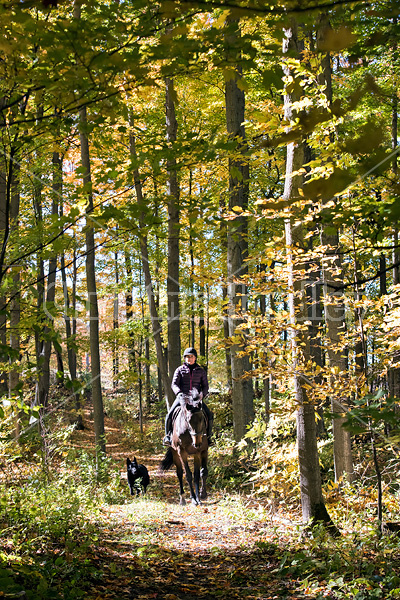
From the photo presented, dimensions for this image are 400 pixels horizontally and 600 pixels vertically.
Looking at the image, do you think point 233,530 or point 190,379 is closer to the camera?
point 233,530

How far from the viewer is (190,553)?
18.2ft

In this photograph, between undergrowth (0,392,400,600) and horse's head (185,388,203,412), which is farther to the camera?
horse's head (185,388,203,412)

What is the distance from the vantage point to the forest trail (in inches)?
168

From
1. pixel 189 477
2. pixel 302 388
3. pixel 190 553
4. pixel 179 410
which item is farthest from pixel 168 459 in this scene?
pixel 302 388

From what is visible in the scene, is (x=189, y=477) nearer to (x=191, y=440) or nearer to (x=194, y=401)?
(x=191, y=440)

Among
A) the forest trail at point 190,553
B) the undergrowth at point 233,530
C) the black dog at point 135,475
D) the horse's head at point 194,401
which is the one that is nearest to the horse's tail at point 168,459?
the black dog at point 135,475

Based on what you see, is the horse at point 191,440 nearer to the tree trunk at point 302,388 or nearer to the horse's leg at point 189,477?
the horse's leg at point 189,477

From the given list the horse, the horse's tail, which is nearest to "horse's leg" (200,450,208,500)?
the horse

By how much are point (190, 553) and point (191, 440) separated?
3695 mm

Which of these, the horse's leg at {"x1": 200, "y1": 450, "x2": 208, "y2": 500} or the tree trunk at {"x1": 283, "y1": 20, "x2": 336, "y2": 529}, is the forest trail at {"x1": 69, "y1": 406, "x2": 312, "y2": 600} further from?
the horse's leg at {"x1": 200, "y1": 450, "x2": 208, "y2": 500}

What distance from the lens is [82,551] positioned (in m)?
4.66

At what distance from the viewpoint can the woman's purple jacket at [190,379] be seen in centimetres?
936

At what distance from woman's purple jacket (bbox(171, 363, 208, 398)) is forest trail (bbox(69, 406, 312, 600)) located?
7.04 feet

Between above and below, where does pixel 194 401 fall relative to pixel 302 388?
below
